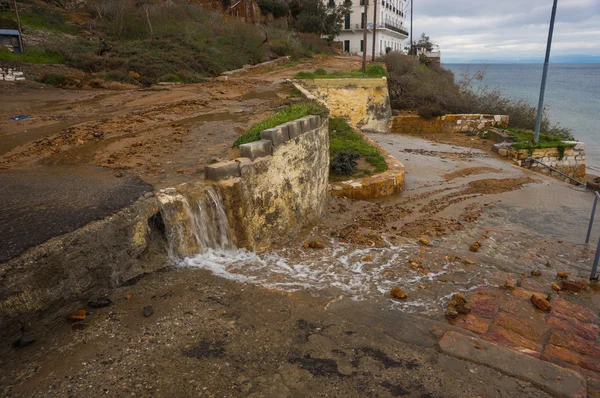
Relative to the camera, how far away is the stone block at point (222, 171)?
208 inches

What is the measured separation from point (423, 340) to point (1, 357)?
344 cm

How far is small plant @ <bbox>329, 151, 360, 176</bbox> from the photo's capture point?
10.3 meters

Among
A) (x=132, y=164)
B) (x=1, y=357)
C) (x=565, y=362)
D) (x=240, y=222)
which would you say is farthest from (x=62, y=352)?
(x=565, y=362)

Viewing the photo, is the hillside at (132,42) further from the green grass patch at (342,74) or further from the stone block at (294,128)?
the stone block at (294,128)

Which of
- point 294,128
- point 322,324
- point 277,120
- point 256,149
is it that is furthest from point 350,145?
point 322,324

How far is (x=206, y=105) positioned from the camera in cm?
1086

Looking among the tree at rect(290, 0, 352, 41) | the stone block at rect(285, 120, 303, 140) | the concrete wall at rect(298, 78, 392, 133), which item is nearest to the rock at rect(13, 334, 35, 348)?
the stone block at rect(285, 120, 303, 140)

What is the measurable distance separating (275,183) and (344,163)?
440 cm

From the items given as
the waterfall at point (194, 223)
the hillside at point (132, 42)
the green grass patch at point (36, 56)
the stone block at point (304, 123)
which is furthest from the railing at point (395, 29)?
the waterfall at point (194, 223)

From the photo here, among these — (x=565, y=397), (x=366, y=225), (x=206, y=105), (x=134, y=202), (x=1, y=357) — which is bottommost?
(x=366, y=225)

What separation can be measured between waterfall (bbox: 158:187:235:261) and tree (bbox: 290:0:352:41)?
3703cm

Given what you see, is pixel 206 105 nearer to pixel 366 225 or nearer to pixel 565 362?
pixel 366 225

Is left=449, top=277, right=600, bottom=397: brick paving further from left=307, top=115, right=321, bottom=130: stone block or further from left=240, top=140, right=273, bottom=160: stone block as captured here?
left=307, top=115, right=321, bottom=130: stone block

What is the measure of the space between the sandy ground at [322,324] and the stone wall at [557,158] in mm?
9870
